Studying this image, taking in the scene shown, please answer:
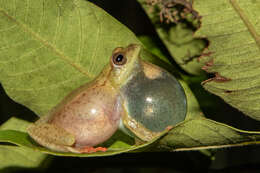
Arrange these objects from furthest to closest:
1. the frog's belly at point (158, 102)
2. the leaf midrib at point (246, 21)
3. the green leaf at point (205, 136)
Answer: the frog's belly at point (158, 102) < the leaf midrib at point (246, 21) < the green leaf at point (205, 136)

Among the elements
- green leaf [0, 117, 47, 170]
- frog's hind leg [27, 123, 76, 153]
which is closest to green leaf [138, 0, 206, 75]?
frog's hind leg [27, 123, 76, 153]

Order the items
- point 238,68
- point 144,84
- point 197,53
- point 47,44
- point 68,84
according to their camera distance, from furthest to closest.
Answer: point 197,53 < point 68,84 < point 47,44 < point 144,84 < point 238,68

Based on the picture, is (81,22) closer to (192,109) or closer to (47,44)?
(47,44)

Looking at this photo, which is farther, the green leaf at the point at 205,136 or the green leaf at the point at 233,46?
the green leaf at the point at 233,46

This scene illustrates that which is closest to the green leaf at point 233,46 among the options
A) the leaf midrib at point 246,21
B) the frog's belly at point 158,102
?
the leaf midrib at point 246,21

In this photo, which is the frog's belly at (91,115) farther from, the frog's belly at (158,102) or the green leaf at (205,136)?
the green leaf at (205,136)

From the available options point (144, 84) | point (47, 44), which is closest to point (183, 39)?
point (144, 84)

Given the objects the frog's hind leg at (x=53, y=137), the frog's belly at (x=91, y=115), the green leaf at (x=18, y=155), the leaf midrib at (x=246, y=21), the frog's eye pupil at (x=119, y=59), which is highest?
the leaf midrib at (x=246, y=21)
